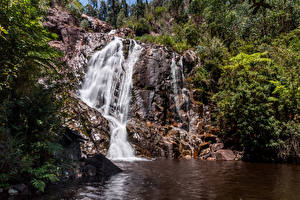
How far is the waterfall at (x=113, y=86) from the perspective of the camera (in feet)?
49.2

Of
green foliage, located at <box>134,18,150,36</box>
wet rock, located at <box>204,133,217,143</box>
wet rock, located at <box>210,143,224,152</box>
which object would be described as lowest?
wet rock, located at <box>210,143,224,152</box>

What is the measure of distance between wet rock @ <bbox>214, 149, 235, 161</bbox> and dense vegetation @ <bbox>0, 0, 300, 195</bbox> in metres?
1.05

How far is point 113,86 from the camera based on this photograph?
19.1m

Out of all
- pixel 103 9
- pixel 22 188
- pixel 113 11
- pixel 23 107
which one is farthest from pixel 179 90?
pixel 103 9

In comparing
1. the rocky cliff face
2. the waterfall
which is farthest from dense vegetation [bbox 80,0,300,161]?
the waterfall

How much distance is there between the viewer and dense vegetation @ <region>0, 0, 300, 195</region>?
5.17m

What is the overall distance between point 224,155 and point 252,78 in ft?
22.8

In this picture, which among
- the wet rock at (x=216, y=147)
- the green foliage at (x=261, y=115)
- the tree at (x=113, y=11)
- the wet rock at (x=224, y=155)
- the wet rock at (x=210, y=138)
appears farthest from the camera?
the tree at (x=113, y=11)

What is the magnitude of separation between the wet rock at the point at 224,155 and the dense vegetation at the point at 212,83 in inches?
41.2

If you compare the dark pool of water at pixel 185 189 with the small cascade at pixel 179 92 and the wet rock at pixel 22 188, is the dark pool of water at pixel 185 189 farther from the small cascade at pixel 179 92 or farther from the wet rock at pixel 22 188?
the small cascade at pixel 179 92

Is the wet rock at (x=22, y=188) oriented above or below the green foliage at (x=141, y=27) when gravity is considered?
below

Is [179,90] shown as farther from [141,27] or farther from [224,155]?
[141,27]

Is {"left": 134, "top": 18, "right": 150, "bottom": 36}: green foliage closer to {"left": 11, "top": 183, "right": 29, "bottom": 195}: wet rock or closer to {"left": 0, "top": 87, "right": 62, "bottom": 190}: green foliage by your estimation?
{"left": 0, "top": 87, "right": 62, "bottom": 190}: green foliage

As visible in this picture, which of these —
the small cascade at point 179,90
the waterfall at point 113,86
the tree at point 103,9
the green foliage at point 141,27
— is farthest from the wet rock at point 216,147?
the tree at point 103,9
